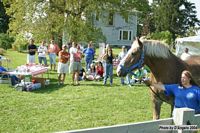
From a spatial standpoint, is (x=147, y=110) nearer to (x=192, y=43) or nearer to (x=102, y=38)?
(x=192, y=43)

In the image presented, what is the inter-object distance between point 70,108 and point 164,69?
4.54 m

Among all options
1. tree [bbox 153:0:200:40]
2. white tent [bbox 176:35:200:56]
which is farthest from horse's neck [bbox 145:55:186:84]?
tree [bbox 153:0:200:40]

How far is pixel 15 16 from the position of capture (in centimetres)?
3069

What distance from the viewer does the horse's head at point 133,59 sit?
6.73 meters

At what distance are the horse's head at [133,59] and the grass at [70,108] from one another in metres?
2.27

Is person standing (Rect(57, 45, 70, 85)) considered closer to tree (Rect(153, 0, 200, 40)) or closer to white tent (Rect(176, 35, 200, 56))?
white tent (Rect(176, 35, 200, 56))

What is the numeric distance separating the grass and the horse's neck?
2.57 m

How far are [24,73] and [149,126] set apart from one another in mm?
10699

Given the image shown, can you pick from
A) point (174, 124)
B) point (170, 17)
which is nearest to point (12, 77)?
point (174, 124)

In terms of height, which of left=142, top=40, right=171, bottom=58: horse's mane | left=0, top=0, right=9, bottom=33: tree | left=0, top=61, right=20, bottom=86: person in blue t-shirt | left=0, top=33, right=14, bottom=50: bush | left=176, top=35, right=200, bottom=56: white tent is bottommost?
left=0, top=61, right=20, bottom=86: person in blue t-shirt

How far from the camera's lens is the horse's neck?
22.3ft

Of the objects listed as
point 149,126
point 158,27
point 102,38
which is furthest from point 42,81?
point 158,27

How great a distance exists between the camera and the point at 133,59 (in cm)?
683

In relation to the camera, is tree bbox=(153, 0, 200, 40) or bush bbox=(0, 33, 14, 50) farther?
tree bbox=(153, 0, 200, 40)
